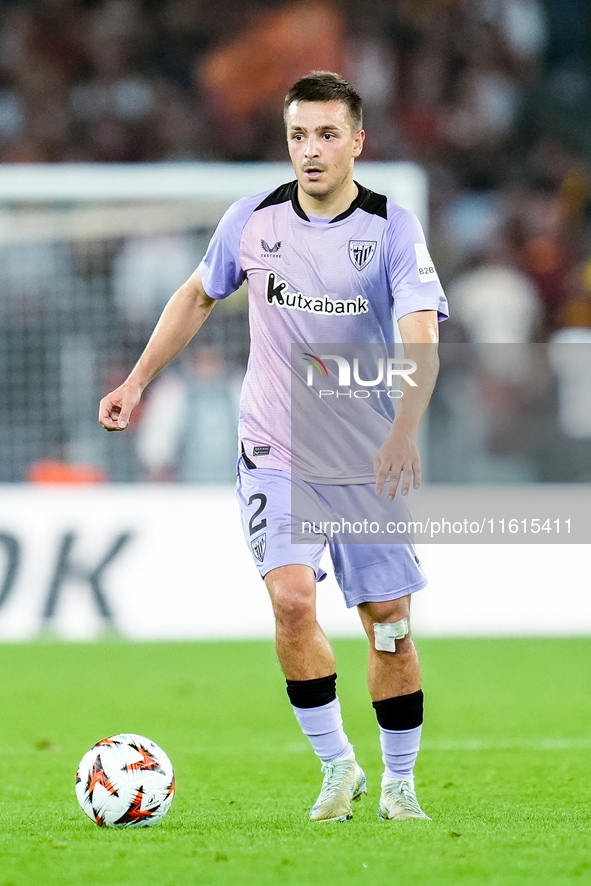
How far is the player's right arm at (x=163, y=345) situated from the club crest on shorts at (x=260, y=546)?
0.61 meters

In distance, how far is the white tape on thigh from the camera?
4730 mm

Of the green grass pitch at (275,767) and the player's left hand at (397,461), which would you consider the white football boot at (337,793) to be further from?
the player's left hand at (397,461)

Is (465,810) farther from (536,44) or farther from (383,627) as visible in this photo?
(536,44)

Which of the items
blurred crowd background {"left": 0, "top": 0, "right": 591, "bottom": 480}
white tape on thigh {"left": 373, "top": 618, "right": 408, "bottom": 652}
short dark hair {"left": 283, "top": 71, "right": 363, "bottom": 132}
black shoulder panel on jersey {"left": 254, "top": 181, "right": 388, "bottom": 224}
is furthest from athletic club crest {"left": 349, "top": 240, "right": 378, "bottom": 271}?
blurred crowd background {"left": 0, "top": 0, "right": 591, "bottom": 480}

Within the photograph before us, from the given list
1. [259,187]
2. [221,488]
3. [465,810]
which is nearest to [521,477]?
[221,488]

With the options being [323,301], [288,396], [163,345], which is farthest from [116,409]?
[323,301]

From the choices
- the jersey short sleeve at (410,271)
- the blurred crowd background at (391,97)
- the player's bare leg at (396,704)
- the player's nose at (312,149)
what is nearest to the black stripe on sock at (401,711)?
the player's bare leg at (396,704)

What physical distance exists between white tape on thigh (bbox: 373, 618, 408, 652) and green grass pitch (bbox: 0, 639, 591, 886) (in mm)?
564

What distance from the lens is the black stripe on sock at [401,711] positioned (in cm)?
482

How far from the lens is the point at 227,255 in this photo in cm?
504

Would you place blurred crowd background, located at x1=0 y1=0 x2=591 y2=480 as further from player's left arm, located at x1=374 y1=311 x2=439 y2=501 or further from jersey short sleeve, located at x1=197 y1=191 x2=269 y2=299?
player's left arm, located at x1=374 y1=311 x2=439 y2=501

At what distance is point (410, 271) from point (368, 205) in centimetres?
32

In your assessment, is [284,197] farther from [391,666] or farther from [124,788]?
[124,788]

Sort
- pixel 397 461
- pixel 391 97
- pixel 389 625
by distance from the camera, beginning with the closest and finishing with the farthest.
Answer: pixel 397 461
pixel 389 625
pixel 391 97
